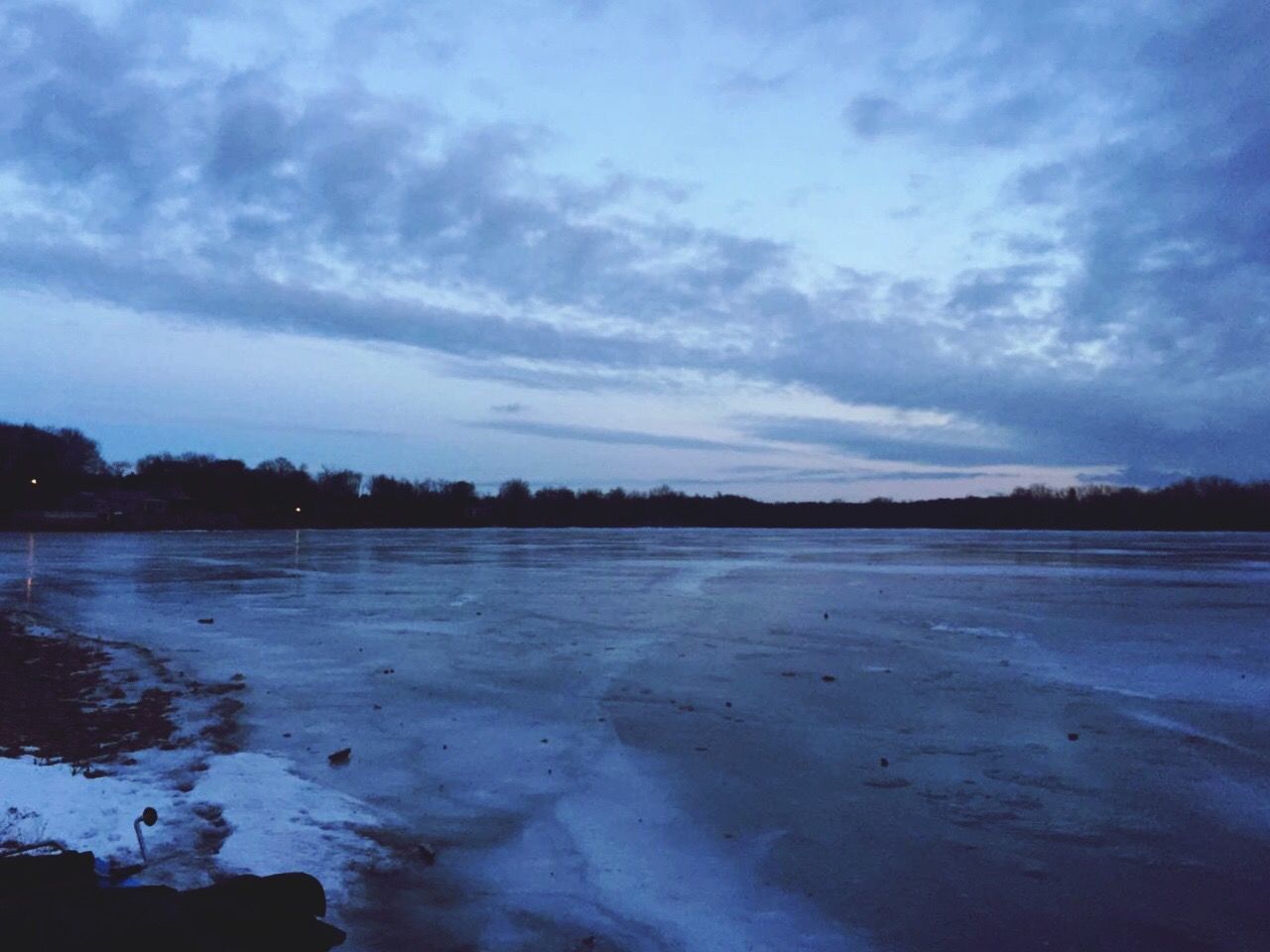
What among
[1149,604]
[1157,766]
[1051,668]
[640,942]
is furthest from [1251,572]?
[640,942]

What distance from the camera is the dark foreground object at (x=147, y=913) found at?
2811 millimetres

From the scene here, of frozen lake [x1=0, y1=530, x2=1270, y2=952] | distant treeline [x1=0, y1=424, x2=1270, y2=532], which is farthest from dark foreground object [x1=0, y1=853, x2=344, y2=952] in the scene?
distant treeline [x1=0, y1=424, x2=1270, y2=532]

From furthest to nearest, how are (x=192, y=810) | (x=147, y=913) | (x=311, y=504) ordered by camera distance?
(x=311, y=504) < (x=192, y=810) < (x=147, y=913)

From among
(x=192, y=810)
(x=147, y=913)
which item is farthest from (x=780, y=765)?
(x=147, y=913)

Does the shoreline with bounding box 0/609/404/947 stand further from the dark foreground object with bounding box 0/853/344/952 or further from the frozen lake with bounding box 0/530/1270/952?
the dark foreground object with bounding box 0/853/344/952

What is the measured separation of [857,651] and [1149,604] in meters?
Result: 9.80

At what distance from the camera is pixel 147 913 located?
2992mm

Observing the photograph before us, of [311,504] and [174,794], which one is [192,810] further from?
[311,504]

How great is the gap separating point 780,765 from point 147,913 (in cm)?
498

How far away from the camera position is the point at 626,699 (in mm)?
9414

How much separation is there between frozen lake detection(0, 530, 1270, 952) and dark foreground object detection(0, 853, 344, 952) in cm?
74

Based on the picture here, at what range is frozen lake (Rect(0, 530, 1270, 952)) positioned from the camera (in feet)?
14.7

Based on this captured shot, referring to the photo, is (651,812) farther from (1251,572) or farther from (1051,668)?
(1251,572)

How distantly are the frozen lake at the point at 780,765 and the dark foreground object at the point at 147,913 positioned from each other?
0.74 metres
